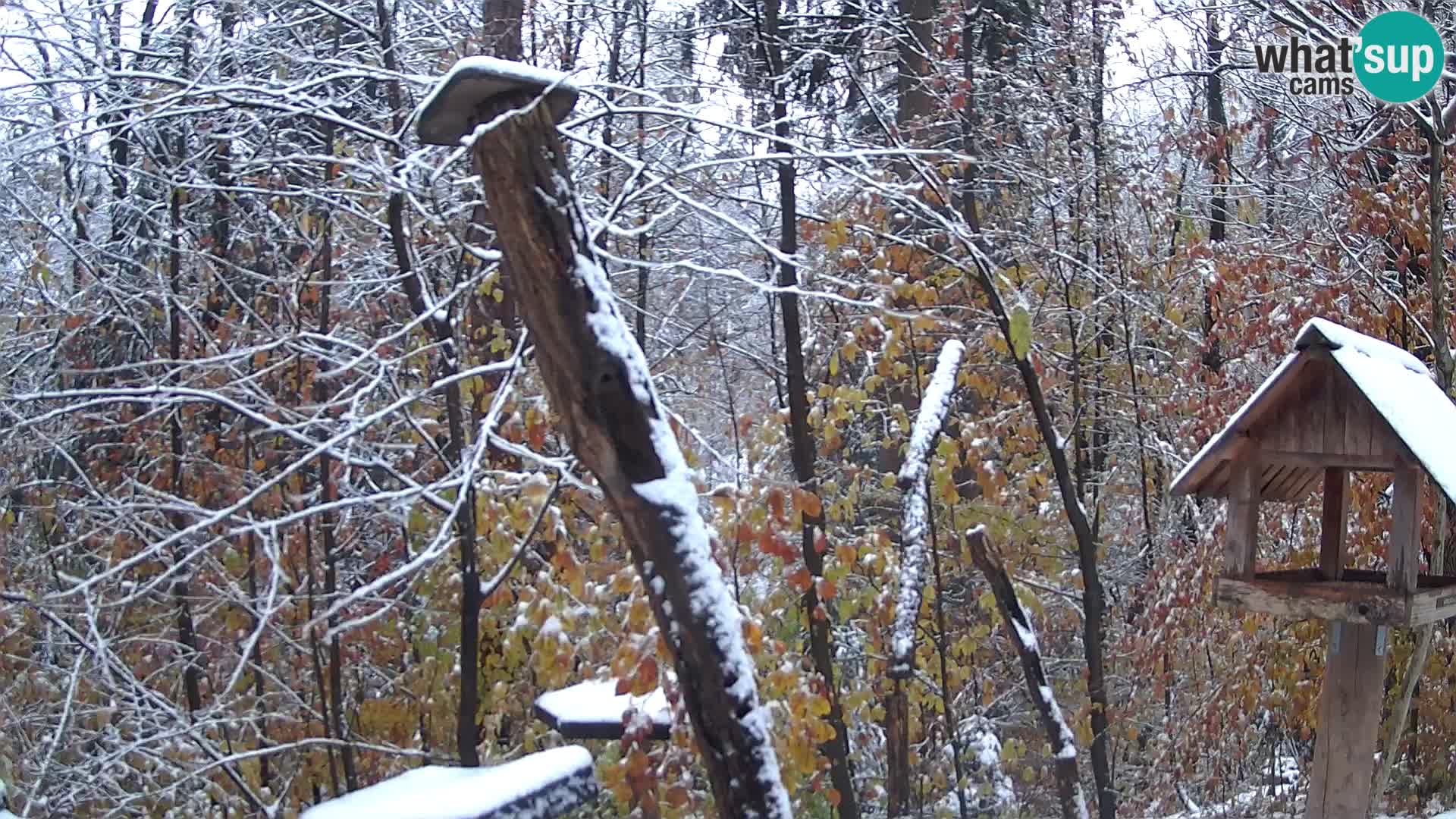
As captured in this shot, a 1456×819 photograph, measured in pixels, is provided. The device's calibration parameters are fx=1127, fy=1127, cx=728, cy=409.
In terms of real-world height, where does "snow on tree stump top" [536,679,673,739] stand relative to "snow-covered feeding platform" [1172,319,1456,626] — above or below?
below

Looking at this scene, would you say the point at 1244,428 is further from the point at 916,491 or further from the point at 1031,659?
the point at 1031,659

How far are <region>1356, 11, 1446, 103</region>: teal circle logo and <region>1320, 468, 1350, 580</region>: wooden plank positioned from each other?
2.72m

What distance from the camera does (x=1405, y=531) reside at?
11.8 feet

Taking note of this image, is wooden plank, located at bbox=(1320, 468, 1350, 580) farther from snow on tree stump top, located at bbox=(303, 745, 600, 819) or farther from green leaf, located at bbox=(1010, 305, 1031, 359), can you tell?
snow on tree stump top, located at bbox=(303, 745, 600, 819)

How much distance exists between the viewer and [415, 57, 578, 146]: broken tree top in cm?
271

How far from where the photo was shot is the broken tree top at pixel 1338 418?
11.2 ft

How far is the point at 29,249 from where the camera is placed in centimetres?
570

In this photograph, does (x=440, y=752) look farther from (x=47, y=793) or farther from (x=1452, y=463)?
(x=1452, y=463)

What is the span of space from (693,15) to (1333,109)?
408 centimetres

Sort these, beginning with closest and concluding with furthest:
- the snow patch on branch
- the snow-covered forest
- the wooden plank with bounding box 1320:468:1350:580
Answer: the wooden plank with bounding box 1320:468:1350:580, the snow patch on branch, the snow-covered forest

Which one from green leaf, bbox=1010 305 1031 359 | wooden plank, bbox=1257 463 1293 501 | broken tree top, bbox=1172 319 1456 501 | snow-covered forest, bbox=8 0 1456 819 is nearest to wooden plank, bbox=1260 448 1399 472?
broken tree top, bbox=1172 319 1456 501

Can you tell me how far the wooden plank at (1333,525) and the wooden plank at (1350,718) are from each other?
0.20m

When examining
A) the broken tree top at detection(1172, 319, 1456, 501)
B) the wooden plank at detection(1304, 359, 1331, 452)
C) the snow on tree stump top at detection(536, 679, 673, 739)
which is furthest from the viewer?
the snow on tree stump top at detection(536, 679, 673, 739)

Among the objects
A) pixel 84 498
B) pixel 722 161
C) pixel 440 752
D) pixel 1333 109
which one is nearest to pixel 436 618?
pixel 440 752
